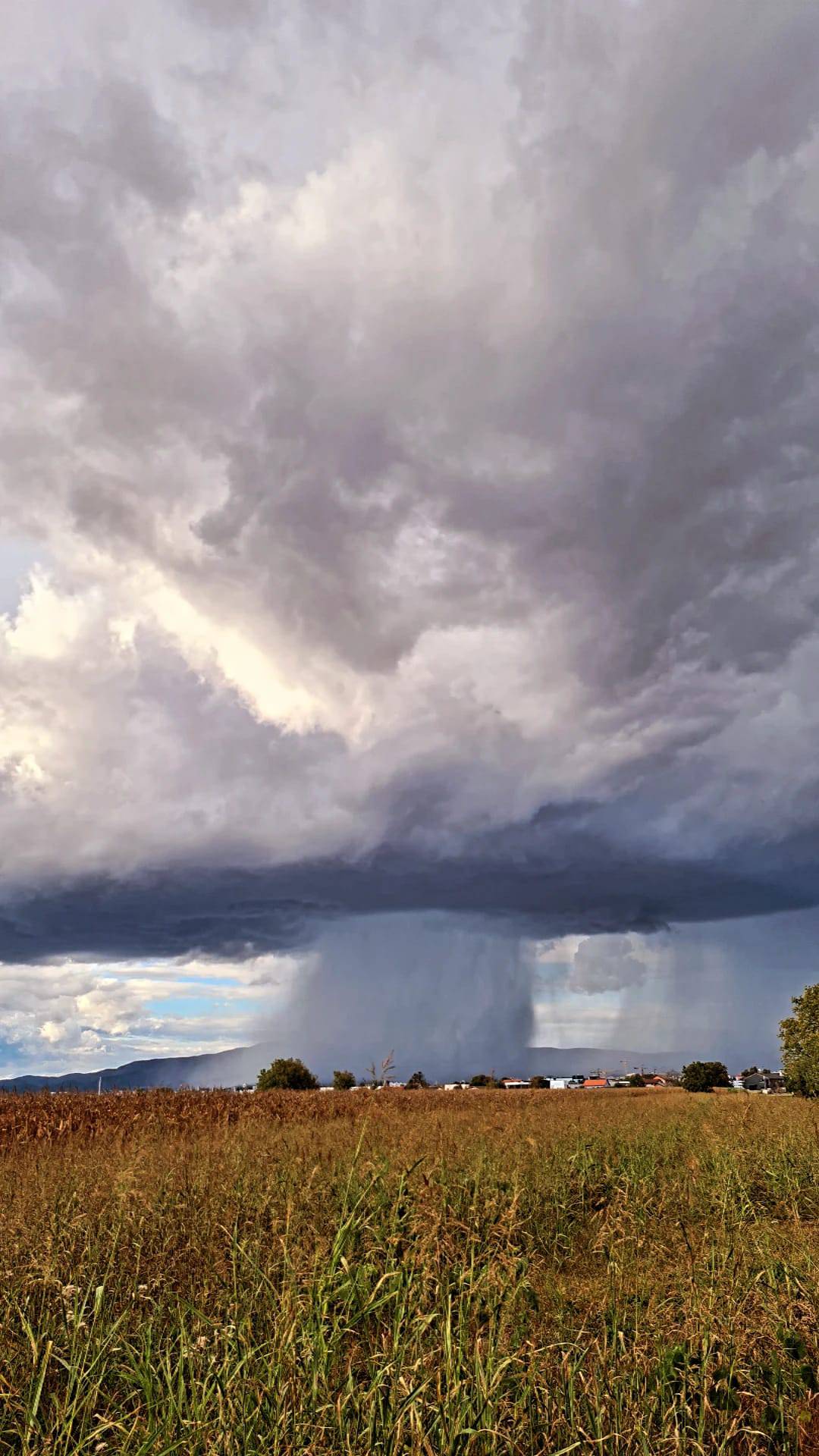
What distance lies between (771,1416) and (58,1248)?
5.66m

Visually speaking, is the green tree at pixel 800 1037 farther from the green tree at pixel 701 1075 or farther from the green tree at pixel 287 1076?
the green tree at pixel 287 1076

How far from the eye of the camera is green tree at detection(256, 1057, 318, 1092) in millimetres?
53250

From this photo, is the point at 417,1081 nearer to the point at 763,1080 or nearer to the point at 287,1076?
the point at 287,1076

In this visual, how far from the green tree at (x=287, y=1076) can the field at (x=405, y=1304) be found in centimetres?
4400

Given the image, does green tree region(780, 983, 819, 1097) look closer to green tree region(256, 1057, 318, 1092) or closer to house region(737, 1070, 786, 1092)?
green tree region(256, 1057, 318, 1092)

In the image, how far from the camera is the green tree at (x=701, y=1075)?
9412 centimetres

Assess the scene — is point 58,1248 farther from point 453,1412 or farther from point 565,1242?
point 565,1242

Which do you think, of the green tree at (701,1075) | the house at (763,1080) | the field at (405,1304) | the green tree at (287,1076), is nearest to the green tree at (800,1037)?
the green tree at (701,1075)

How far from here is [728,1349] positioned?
5461 mm

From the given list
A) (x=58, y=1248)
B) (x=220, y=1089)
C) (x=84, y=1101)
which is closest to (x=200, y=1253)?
(x=58, y=1248)

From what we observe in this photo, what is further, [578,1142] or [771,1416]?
[578,1142]

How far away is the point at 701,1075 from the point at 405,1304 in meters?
102

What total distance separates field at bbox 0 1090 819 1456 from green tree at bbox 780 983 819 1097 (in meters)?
62.2

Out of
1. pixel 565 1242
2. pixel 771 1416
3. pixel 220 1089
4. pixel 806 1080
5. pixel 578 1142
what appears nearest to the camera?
pixel 771 1416
